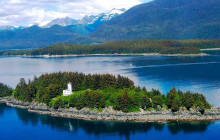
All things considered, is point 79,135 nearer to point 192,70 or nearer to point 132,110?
point 132,110

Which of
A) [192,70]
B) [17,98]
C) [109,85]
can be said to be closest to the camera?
[109,85]

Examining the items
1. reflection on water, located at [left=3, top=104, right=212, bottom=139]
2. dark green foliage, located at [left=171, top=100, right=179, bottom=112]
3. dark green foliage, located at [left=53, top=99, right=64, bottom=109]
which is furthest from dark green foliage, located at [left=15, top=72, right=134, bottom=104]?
dark green foliage, located at [left=171, top=100, right=179, bottom=112]

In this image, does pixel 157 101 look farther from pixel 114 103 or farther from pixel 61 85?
pixel 61 85

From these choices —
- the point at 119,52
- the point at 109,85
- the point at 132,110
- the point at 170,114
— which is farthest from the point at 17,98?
the point at 119,52

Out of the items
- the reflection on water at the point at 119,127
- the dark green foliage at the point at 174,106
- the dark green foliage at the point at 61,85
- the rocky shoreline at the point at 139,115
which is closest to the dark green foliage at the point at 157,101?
the rocky shoreline at the point at 139,115

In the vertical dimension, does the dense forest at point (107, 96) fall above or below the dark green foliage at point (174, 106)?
above

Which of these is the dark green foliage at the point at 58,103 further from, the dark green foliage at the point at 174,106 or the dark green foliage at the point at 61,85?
the dark green foliage at the point at 174,106

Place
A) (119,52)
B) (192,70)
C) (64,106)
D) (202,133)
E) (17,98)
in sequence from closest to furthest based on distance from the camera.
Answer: (202,133), (64,106), (17,98), (192,70), (119,52)

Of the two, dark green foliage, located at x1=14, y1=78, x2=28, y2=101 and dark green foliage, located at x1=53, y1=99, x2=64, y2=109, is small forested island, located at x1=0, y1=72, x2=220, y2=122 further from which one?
dark green foliage, located at x1=14, y1=78, x2=28, y2=101

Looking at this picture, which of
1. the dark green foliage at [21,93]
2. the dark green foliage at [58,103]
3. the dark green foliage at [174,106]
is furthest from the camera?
the dark green foliage at [21,93]
